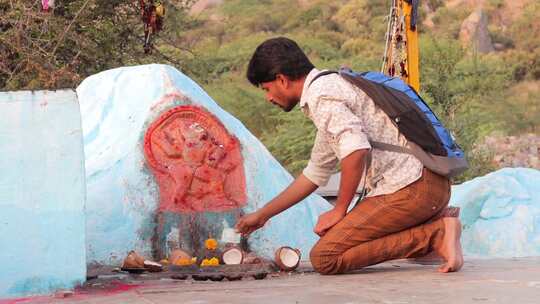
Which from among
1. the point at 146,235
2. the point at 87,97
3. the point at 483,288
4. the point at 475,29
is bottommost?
the point at 483,288

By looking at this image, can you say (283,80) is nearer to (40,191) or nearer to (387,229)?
(387,229)

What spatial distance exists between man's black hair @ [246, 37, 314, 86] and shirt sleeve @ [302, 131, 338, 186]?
1.21 feet

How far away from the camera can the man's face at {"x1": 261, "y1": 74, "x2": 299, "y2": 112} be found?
446 cm

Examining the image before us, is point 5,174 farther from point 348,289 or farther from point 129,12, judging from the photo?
point 129,12

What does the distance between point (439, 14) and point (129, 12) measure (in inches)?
974

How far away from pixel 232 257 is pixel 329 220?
0.74 metres

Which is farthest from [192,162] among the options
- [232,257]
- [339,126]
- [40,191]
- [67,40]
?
[67,40]

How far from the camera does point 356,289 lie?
12.9 feet

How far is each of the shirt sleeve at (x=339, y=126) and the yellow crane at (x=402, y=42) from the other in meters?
6.08

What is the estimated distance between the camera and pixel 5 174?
13.3 feet

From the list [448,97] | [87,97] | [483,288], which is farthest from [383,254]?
[448,97]

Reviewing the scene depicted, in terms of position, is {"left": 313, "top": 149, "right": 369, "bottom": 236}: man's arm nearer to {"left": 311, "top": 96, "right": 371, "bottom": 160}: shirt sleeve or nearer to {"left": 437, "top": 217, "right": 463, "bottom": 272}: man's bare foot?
{"left": 311, "top": 96, "right": 371, "bottom": 160}: shirt sleeve

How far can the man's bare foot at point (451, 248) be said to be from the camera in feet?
14.7

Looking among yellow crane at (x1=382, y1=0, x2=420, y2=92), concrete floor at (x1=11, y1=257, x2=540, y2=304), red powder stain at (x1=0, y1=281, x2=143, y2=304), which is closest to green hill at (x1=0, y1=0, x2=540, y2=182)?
yellow crane at (x1=382, y1=0, x2=420, y2=92)
